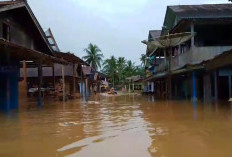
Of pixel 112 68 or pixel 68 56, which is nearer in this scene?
pixel 68 56

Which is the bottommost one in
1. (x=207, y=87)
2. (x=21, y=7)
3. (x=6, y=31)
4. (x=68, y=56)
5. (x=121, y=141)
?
(x=121, y=141)

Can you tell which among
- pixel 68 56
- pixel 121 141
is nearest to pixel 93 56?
pixel 68 56

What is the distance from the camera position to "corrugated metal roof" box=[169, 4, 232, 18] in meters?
23.1

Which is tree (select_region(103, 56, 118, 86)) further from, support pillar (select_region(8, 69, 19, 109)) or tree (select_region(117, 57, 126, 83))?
support pillar (select_region(8, 69, 19, 109))

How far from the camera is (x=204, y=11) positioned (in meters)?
24.4

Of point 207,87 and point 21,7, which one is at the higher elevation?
point 21,7

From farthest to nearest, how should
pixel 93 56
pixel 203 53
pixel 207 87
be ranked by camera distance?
pixel 93 56 < pixel 207 87 < pixel 203 53

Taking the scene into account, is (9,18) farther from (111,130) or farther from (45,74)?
(45,74)

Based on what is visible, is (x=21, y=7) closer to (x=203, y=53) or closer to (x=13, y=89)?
(x=13, y=89)

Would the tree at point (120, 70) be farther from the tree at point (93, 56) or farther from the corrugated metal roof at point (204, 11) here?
the corrugated metal roof at point (204, 11)

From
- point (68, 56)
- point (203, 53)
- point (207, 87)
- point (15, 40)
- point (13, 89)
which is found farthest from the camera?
point (68, 56)

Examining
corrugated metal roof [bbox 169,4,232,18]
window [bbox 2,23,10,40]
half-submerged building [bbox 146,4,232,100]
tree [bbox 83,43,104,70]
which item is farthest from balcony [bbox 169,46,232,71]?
tree [bbox 83,43,104,70]

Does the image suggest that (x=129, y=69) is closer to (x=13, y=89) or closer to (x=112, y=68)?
(x=112, y=68)

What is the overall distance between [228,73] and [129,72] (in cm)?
5596
